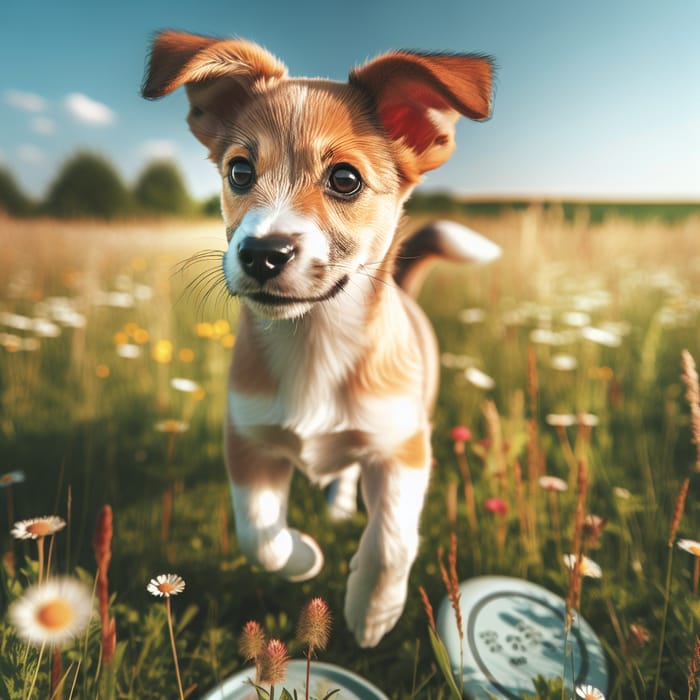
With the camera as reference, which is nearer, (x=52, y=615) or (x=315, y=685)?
(x=52, y=615)

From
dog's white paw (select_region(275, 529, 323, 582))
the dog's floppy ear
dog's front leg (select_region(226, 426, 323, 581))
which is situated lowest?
dog's white paw (select_region(275, 529, 323, 582))

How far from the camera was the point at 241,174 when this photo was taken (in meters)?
1.35

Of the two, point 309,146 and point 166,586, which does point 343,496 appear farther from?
point 309,146

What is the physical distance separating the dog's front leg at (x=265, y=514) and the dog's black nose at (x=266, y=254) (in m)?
0.56

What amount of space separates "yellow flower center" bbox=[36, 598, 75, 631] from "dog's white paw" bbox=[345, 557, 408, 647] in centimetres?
69

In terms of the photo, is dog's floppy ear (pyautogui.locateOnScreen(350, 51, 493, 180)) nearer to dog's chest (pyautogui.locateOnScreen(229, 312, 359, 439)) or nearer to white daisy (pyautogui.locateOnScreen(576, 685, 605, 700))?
dog's chest (pyautogui.locateOnScreen(229, 312, 359, 439))

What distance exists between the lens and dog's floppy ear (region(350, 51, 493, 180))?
1.21 m

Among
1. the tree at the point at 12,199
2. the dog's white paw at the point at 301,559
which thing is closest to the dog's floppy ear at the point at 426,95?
the dog's white paw at the point at 301,559

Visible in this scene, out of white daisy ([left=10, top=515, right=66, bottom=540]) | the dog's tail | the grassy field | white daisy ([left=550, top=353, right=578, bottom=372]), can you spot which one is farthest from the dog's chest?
white daisy ([left=550, top=353, right=578, bottom=372])

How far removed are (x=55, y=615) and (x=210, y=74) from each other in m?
1.21

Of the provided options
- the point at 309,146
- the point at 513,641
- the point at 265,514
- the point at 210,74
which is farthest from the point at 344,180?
the point at 513,641

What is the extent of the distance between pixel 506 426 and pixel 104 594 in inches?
71.4

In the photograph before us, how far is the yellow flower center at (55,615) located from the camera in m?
0.95

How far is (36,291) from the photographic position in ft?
11.9
